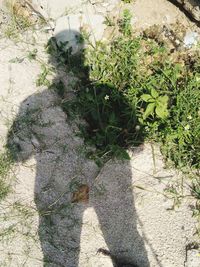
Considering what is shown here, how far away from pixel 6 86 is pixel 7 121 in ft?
1.20

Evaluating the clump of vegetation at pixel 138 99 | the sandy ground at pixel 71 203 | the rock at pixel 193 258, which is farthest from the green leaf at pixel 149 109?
the rock at pixel 193 258

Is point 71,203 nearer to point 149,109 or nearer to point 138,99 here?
point 149,109

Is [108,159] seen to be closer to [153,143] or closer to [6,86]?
[153,143]

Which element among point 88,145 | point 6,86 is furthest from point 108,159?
point 6,86

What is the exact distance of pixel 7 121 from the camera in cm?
364

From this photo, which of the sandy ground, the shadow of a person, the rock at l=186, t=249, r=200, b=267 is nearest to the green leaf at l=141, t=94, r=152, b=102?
the sandy ground

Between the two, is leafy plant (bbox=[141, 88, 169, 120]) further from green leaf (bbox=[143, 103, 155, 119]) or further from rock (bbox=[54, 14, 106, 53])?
rock (bbox=[54, 14, 106, 53])

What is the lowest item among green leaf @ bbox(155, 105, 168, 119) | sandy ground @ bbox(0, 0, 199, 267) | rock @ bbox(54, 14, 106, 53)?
sandy ground @ bbox(0, 0, 199, 267)

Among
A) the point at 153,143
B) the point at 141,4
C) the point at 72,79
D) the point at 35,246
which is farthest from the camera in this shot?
the point at 141,4

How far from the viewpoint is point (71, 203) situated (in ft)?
10.8

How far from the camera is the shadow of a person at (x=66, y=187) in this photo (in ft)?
10.2

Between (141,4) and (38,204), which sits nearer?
(38,204)

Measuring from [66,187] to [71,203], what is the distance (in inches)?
5.6

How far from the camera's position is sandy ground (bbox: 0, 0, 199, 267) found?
3.09 m
